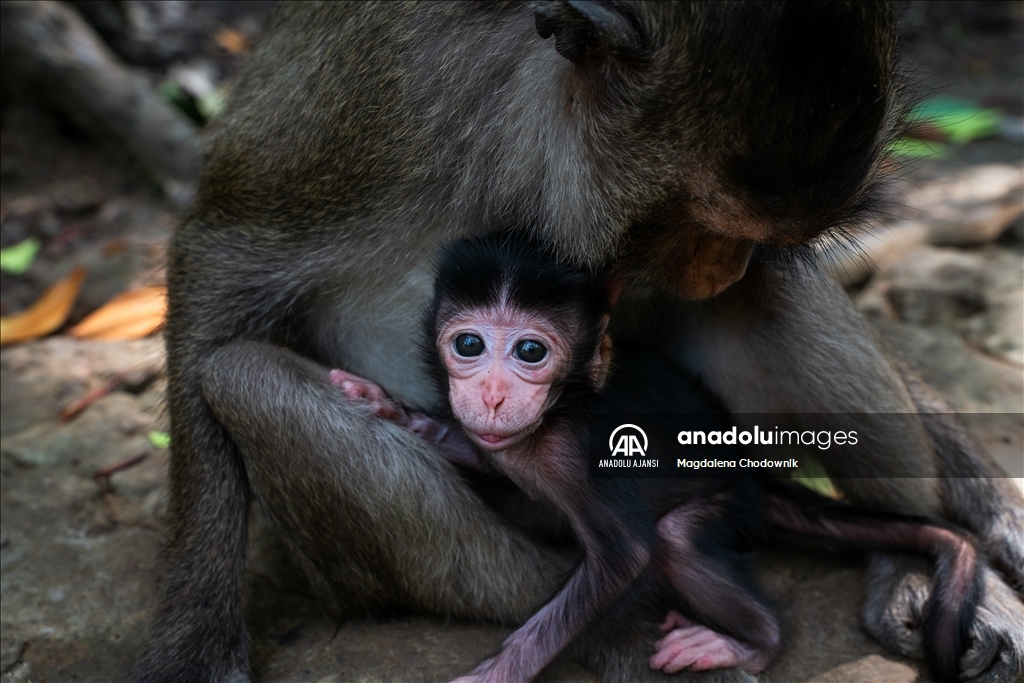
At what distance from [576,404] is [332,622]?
130cm

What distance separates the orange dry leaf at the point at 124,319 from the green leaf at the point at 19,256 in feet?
2.82

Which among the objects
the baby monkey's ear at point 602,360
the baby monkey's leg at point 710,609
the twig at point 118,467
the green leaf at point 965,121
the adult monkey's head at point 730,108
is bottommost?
the baby monkey's leg at point 710,609

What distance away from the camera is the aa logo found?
3.31 m

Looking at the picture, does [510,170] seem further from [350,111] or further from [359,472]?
[359,472]

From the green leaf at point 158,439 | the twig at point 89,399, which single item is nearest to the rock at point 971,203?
the green leaf at point 158,439

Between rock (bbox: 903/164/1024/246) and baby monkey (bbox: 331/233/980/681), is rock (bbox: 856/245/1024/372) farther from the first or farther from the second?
baby monkey (bbox: 331/233/980/681)

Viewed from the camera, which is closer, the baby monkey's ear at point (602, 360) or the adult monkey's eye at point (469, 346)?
the adult monkey's eye at point (469, 346)

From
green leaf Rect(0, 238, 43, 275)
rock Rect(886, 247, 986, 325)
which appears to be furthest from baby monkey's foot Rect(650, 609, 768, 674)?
green leaf Rect(0, 238, 43, 275)

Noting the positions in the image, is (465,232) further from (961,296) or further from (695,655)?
(961,296)

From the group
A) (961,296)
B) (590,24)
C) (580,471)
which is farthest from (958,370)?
(590,24)

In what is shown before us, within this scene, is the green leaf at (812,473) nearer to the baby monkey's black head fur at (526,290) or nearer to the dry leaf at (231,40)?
the baby monkey's black head fur at (526,290)

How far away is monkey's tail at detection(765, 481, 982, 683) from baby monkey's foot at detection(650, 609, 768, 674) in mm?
657

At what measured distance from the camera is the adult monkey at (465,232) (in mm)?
2670

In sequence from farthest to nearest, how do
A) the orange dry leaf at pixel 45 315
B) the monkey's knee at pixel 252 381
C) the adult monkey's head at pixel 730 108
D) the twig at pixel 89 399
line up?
the orange dry leaf at pixel 45 315 < the twig at pixel 89 399 < the monkey's knee at pixel 252 381 < the adult monkey's head at pixel 730 108
